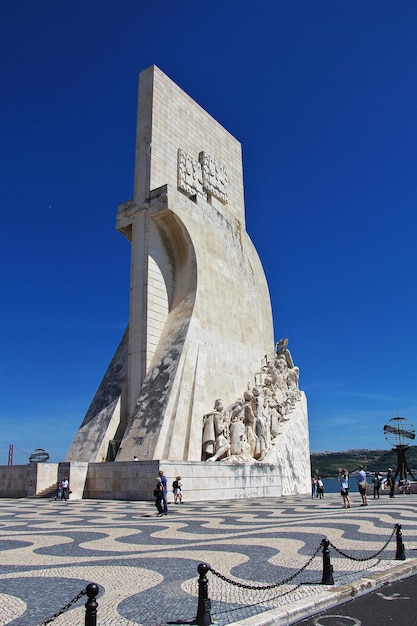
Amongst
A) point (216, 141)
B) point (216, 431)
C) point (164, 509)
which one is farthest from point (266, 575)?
point (216, 141)

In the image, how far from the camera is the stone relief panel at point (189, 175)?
63.6 ft

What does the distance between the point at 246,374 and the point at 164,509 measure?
10.2 m

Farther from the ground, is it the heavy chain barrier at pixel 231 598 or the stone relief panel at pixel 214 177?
the stone relief panel at pixel 214 177

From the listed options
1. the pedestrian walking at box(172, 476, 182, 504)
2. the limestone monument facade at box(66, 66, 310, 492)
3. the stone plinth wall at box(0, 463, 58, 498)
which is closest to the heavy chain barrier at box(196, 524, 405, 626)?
the pedestrian walking at box(172, 476, 182, 504)

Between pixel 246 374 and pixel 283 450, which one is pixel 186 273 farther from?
pixel 283 450

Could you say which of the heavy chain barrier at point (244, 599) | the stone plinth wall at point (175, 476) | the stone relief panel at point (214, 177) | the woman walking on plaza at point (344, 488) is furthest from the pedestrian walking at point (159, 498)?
the stone relief panel at point (214, 177)

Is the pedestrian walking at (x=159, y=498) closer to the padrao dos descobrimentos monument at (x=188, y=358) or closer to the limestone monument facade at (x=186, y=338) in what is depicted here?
the padrao dos descobrimentos monument at (x=188, y=358)

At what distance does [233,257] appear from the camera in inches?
787

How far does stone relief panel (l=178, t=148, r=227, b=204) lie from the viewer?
64.0 ft

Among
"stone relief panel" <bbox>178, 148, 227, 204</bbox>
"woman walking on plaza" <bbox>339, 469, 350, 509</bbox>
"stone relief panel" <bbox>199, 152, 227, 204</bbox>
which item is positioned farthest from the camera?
"stone relief panel" <bbox>199, 152, 227, 204</bbox>

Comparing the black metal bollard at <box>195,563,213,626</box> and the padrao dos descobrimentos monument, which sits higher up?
the padrao dos descobrimentos monument

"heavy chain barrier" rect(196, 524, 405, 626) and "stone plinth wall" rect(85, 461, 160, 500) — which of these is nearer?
"heavy chain barrier" rect(196, 524, 405, 626)

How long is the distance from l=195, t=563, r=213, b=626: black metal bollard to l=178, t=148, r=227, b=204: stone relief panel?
1705cm

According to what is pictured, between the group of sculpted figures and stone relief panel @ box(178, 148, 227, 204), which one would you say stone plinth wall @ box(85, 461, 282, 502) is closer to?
the group of sculpted figures
